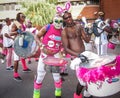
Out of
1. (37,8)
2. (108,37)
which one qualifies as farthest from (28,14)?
(108,37)

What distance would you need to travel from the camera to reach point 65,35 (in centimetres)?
533

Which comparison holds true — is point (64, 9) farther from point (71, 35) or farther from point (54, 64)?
point (54, 64)

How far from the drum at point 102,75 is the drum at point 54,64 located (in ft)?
1.49

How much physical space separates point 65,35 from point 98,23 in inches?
155

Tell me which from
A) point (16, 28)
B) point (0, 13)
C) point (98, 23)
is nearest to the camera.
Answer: point (16, 28)

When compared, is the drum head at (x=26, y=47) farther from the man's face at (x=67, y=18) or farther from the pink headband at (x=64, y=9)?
the man's face at (x=67, y=18)

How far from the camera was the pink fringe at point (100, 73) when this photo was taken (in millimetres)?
4359

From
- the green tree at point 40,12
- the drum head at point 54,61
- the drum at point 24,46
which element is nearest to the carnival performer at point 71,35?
the drum head at point 54,61

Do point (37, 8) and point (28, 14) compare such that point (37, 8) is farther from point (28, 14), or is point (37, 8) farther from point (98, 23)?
point (98, 23)

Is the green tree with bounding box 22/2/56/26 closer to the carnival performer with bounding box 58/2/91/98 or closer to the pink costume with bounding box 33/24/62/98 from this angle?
the pink costume with bounding box 33/24/62/98

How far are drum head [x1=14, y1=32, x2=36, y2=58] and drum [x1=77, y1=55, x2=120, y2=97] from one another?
2.66 metres

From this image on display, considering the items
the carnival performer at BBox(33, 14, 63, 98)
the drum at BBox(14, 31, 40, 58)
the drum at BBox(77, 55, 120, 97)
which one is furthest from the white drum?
the drum at BBox(14, 31, 40, 58)

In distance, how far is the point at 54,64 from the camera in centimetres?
501

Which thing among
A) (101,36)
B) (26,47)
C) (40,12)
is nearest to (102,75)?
(26,47)
